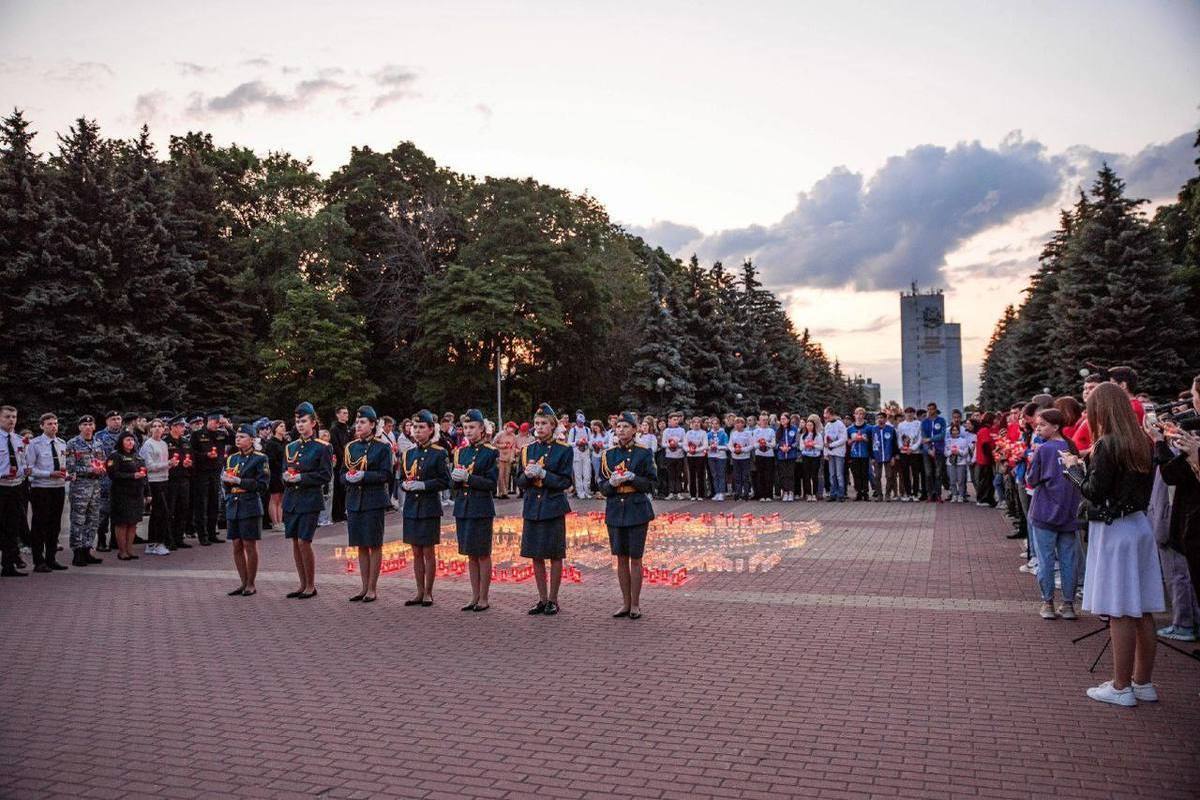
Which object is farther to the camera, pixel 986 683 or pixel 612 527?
pixel 612 527

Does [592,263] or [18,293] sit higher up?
[592,263]

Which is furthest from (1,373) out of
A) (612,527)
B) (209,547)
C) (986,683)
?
(986,683)

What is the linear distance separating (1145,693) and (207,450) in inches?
638

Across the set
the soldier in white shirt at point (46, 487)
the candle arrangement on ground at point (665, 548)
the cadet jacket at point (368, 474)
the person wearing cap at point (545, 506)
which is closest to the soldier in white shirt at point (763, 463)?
the candle arrangement on ground at point (665, 548)

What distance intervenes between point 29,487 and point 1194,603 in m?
16.3

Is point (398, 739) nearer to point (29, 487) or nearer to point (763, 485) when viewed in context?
point (29, 487)

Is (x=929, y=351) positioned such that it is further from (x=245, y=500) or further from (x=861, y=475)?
(x=245, y=500)

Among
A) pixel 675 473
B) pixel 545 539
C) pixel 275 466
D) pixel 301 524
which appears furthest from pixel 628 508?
pixel 675 473

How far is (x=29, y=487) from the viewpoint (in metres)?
14.1

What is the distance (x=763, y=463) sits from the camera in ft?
81.3

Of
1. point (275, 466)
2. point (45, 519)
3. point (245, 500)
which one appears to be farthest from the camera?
point (275, 466)

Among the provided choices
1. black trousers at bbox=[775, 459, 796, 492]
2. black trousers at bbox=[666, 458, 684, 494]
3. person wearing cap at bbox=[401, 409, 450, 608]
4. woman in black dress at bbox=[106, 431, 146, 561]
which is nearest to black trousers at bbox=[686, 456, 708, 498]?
black trousers at bbox=[666, 458, 684, 494]

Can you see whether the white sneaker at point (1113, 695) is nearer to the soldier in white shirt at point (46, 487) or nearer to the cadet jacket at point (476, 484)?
the cadet jacket at point (476, 484)

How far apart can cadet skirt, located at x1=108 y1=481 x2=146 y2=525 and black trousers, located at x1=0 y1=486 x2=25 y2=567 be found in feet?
5.49
